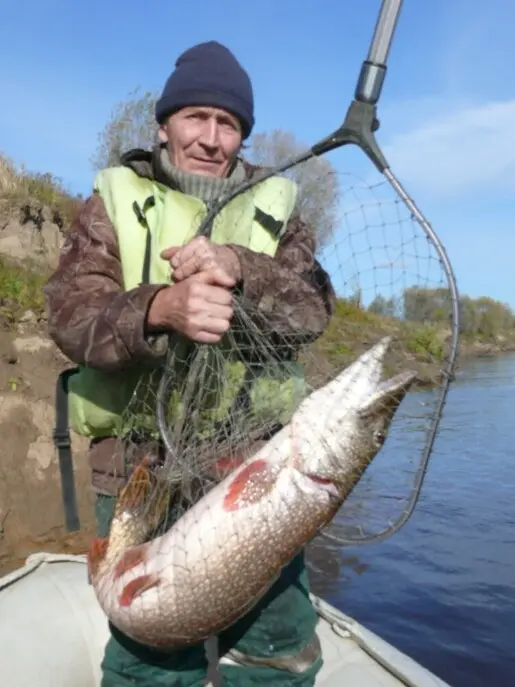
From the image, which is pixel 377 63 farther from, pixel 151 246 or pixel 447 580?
pixel 447 580

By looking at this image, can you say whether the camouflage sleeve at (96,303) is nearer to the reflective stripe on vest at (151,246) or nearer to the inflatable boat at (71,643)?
the reflective stripe on vest at (151,246)

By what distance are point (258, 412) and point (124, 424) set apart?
514mm

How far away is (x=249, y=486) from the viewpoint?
8.89 feet

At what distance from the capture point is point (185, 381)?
2910 millimetres

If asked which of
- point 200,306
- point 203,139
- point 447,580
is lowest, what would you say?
point 447,580

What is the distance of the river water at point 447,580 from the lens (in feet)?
20.2

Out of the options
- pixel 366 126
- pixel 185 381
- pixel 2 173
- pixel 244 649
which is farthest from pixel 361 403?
pixel 2 173

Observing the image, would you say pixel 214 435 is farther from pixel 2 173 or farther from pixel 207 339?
pixel 2 173

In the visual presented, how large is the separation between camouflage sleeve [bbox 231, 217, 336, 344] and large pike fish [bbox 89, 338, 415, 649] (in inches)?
11.4

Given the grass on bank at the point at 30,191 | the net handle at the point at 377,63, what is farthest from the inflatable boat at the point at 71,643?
the grass on bank at the point at 30,191

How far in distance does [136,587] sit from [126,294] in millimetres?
994

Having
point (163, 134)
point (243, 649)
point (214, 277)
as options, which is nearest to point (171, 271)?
point (214, 277)

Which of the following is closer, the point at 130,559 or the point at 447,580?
the point at 130,559

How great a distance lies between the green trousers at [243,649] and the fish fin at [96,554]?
22cm
